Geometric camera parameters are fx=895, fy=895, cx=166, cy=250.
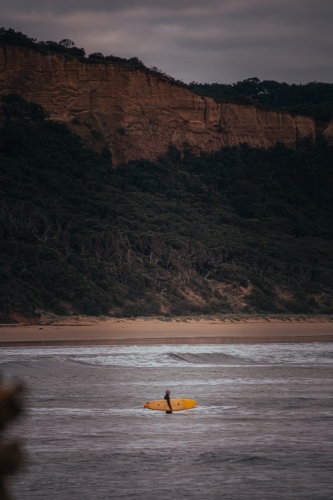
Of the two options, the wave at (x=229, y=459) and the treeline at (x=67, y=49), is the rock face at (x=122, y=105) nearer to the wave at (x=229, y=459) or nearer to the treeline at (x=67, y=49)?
the treeline at (x=67, y=49)

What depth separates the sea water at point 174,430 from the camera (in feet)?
39.0

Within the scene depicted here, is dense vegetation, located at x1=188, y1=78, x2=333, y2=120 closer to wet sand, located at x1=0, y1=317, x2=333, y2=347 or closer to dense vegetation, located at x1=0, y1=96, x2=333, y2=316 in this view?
dense vegetation, located at x1=0, y1=96, x2=333, y2=316

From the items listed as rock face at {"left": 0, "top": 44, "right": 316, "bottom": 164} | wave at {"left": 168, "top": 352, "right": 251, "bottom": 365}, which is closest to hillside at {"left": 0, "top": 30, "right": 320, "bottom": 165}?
rock face at {"left": 0, "top": 44, "right": 316, "bottom": 164}

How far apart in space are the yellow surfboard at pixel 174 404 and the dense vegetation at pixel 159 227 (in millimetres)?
22811

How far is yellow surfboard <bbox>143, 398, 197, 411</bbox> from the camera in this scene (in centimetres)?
1817

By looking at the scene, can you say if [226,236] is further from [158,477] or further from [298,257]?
[158,477]

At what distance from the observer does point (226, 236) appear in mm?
61375

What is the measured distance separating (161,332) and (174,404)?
2218 centimetres

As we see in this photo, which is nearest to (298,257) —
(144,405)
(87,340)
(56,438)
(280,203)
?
(280,203)

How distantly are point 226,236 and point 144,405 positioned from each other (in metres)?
43.0

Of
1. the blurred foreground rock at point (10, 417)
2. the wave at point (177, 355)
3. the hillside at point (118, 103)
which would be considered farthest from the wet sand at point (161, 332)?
the blurred foreground rock at point (10, 417)

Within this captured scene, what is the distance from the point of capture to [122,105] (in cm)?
6769

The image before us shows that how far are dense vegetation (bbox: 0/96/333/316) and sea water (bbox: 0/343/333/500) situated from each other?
16.5 m

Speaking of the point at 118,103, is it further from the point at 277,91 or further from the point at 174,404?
the point at 174,404
